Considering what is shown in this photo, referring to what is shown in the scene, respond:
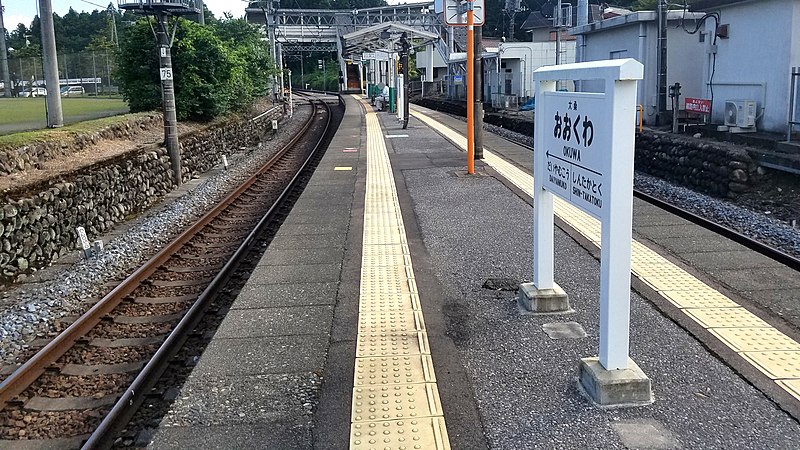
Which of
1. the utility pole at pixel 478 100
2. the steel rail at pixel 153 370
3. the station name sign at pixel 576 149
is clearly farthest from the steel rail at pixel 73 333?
the utility pole at pixel 478 100

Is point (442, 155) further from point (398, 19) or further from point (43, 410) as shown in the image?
point (398, 19)

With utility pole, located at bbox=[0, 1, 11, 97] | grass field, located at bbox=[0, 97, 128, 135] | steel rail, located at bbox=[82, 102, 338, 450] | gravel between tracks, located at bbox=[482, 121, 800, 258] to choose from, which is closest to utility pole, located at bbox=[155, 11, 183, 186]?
grass field, located at bbox=[0, 97, 128, 135]

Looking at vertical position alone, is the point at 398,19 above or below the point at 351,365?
above

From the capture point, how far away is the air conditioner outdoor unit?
1512 cm

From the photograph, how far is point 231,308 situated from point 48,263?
12.3 feet

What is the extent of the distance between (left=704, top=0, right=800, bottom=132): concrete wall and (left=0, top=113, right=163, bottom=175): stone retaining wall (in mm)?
13254

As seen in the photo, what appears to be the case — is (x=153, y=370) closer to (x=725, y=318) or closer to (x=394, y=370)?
(x=394, y=370)

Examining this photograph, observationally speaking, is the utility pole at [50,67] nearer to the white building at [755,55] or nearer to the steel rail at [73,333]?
the steel rail at [73,333]

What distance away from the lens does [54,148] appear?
37.3 ft

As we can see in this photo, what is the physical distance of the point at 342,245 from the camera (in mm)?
8305

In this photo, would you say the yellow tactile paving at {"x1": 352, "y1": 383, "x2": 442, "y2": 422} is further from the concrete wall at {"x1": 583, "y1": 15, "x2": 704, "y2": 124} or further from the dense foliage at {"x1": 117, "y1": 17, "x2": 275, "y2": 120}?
the concrete wall at {"x1": 583, "y1": 15, "x2": 704, "y2": 124}

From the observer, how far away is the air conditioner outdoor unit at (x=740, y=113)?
15.1 metres

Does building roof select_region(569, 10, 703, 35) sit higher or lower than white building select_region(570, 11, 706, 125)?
higher

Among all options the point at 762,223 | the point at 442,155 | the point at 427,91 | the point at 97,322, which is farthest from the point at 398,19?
the point at 97,322
